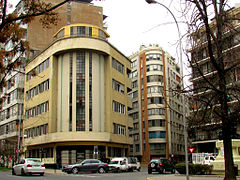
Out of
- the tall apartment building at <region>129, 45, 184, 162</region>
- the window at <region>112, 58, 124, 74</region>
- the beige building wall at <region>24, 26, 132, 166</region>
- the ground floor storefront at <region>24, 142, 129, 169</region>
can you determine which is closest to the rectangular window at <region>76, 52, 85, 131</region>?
the beige building wall at <region>24, 26, 132, 166</region>

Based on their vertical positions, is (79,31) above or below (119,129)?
above

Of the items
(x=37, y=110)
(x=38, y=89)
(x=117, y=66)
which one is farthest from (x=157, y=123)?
(x=38, y=89)

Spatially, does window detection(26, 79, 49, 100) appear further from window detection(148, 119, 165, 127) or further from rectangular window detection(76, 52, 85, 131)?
window detection(148, 119, 165, 127)

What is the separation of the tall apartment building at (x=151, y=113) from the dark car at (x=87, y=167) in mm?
35723

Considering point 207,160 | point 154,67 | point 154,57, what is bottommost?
point 207,160

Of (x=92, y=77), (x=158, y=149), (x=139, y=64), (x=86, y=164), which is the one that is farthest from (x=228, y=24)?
(x=139, y=64)

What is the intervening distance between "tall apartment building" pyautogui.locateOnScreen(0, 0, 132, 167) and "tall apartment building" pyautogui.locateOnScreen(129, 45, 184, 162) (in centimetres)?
2020

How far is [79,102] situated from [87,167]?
518 inches

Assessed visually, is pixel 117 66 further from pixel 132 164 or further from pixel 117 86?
pixel 132 164

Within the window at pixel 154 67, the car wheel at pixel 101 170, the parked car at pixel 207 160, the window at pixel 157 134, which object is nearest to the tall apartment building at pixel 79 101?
the car wheel at pixel 101 170

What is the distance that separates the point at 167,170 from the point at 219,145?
556 centimetres

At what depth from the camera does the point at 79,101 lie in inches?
1706

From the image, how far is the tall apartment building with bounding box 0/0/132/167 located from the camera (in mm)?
42219

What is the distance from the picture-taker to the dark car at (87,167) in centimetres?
3141
